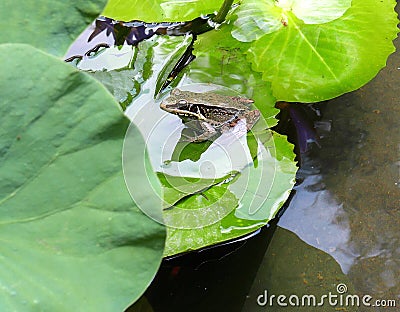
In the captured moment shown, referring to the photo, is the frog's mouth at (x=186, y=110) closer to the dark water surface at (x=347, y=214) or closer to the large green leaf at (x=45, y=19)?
the dark water surface at (x=347, y=214)

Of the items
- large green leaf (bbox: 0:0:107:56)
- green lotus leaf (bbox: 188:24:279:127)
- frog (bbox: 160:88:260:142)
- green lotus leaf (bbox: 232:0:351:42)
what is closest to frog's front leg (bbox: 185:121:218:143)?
frog (bbox: 160:88:260:142)

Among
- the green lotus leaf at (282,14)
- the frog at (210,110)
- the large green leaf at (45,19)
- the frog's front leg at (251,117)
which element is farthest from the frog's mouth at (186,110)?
the large green leaf at (45,19)

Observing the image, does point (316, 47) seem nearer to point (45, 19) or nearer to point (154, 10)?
point (154, 10)

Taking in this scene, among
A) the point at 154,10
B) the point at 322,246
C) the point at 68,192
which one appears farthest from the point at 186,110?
the point at 68,192

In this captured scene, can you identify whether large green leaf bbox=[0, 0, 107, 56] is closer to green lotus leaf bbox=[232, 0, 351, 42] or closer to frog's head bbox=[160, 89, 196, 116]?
frog's head bbox=[160, 89, 196, 116]

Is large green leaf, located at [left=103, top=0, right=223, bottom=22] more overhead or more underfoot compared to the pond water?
more overhead

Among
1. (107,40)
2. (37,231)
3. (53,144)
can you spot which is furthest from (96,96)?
(107,40)
